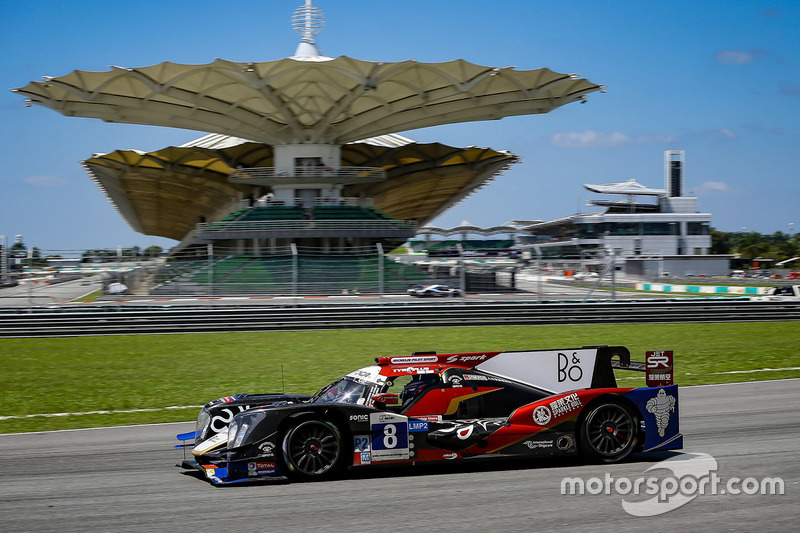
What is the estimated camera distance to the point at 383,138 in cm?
6831

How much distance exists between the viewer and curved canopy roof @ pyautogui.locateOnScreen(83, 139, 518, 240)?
6412 cm

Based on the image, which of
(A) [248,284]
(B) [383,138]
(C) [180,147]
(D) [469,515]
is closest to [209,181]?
(C) [180,147]

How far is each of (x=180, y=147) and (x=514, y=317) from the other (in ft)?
140

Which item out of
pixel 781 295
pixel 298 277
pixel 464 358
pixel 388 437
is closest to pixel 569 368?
pixel 464 358

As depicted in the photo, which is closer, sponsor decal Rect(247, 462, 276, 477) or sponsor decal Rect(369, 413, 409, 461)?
sponsor decal Rect(247, 462, 276, 477)

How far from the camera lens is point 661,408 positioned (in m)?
8.80

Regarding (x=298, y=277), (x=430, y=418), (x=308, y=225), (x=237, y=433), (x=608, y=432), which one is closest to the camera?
(x=237, y=433)

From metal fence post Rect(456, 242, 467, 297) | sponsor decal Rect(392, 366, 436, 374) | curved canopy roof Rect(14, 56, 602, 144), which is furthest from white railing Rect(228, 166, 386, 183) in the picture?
sponsor decal Rect(392, 366, 436, 374)

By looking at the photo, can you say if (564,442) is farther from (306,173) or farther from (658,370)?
(306,173)

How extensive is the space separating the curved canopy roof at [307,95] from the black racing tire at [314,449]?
36340 mm

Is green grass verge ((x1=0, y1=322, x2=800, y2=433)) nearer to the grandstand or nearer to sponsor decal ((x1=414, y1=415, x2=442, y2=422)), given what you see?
sponsor decal ((x1=414, y1=415, x2=442, y2=422))

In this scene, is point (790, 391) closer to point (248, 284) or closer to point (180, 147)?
point (248, 284)

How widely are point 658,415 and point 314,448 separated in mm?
3749

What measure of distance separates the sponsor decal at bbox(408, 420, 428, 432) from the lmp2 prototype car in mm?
10
